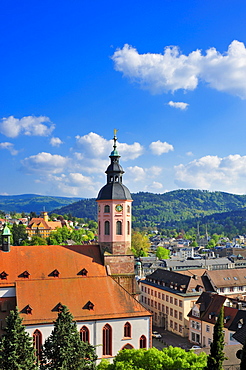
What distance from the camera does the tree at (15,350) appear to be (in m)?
30.4

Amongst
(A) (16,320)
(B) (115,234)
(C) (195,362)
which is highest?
(B) (115,234)

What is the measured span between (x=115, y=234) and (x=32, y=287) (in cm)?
1153

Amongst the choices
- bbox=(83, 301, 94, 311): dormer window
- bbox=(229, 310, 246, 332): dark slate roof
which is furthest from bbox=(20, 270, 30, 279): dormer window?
bbox=(229, 310, 246, 332): dark slate roof

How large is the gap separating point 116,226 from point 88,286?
8.18 meters

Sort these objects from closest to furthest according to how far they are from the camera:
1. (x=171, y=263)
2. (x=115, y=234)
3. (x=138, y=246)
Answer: (x=115, y=234), (x=171, y=263), (x=138, y=246)

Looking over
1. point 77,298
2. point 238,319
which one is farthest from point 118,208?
point 238,319

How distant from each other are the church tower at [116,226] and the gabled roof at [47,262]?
1.74 meters

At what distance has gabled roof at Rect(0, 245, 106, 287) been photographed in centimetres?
4512

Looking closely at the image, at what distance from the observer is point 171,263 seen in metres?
109

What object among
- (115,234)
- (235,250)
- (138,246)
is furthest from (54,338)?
(235,250)

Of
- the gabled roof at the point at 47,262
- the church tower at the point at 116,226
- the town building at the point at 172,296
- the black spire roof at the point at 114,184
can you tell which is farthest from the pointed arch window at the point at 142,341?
the town building at the point at 172,296

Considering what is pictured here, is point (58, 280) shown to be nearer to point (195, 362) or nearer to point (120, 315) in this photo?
point (120, 315)

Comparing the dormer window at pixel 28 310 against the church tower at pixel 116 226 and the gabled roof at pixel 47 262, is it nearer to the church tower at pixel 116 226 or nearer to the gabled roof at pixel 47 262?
the gabled roof at pixel 47 262

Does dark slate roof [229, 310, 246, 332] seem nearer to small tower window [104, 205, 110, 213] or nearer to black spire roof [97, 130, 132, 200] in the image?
black spire roof [97, 130, 132, 200]
